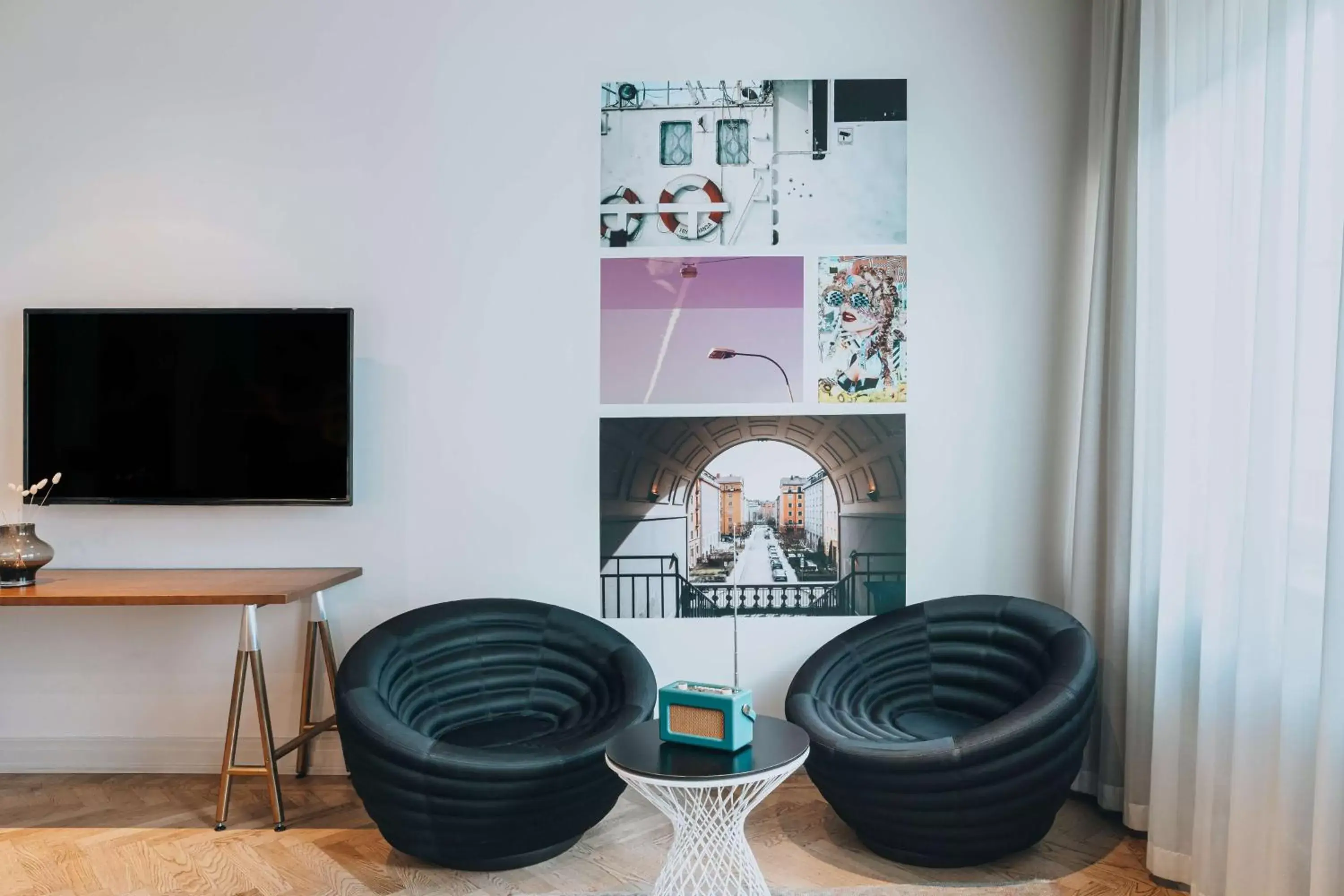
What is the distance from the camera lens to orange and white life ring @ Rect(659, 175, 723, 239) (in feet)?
12.2

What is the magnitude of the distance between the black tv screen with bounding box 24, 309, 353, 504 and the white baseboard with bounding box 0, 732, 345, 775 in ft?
3.23

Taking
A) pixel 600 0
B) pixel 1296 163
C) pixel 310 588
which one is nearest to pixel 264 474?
pixel 310 588

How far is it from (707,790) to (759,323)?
1.95 metres

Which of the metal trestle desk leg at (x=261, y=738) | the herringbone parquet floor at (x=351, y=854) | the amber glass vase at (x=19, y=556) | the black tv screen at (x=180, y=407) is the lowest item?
the herringbone parquet floor at (x=351, y=854)

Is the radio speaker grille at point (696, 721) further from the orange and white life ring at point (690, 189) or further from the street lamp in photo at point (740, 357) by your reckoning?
the orange and white life ring at point (690, 189)

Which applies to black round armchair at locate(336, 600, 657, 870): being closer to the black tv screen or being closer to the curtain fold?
the black tv screen

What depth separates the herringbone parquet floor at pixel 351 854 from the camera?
2.77m

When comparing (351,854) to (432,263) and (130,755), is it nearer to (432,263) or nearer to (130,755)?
(130,755)

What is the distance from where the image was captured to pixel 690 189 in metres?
3.72

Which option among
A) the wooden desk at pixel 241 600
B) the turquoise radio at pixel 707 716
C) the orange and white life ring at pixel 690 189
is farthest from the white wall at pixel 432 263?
the turquoise radio at pixel 707 716

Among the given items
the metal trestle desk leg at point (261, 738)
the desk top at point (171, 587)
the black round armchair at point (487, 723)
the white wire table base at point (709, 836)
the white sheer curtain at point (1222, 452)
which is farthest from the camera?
the metal trestle desk leg at point (261, 738)

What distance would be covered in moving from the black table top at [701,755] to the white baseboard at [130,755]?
1780 millimetres

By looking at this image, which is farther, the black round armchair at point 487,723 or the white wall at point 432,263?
the white wall at point 432,263

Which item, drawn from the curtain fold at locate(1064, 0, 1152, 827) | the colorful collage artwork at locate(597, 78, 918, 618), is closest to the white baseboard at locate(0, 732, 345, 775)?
the colorful collage artwork at locate(597, 78, 918, 618)
